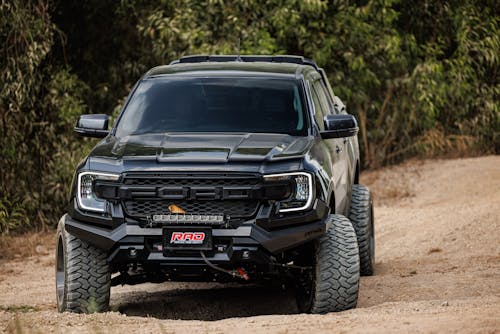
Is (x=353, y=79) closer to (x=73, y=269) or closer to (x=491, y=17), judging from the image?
(x=491, y=17)

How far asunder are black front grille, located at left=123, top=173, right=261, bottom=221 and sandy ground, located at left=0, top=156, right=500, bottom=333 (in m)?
0.65

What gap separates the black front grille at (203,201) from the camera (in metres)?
7.14

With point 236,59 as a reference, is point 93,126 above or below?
below

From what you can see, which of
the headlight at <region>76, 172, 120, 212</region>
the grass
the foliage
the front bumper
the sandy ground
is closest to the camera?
the sandy ground

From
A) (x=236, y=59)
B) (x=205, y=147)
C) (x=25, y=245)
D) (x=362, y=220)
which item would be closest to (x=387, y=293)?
(x=362, y=220)

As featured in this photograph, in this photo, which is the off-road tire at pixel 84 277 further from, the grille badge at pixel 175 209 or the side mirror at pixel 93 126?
the side mirror at pixel 93 126

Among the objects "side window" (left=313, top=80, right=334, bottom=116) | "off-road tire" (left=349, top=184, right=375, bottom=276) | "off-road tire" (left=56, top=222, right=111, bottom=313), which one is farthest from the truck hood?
"off-road tire" (left=349, top=184, right=375, bottom=276)

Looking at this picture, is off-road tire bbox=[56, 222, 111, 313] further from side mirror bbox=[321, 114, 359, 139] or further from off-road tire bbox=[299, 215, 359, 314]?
side mirror bbox=[321, 114, 359, 139]

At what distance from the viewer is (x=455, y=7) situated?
1914 cm

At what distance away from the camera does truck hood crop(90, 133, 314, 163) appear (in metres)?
7.31

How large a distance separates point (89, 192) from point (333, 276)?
166 centimetres

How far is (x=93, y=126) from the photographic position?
27.7ft

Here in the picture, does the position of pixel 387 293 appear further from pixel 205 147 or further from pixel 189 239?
pixel 189 239

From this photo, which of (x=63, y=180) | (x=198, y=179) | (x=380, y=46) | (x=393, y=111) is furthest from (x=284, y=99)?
(x=393, y=111)
